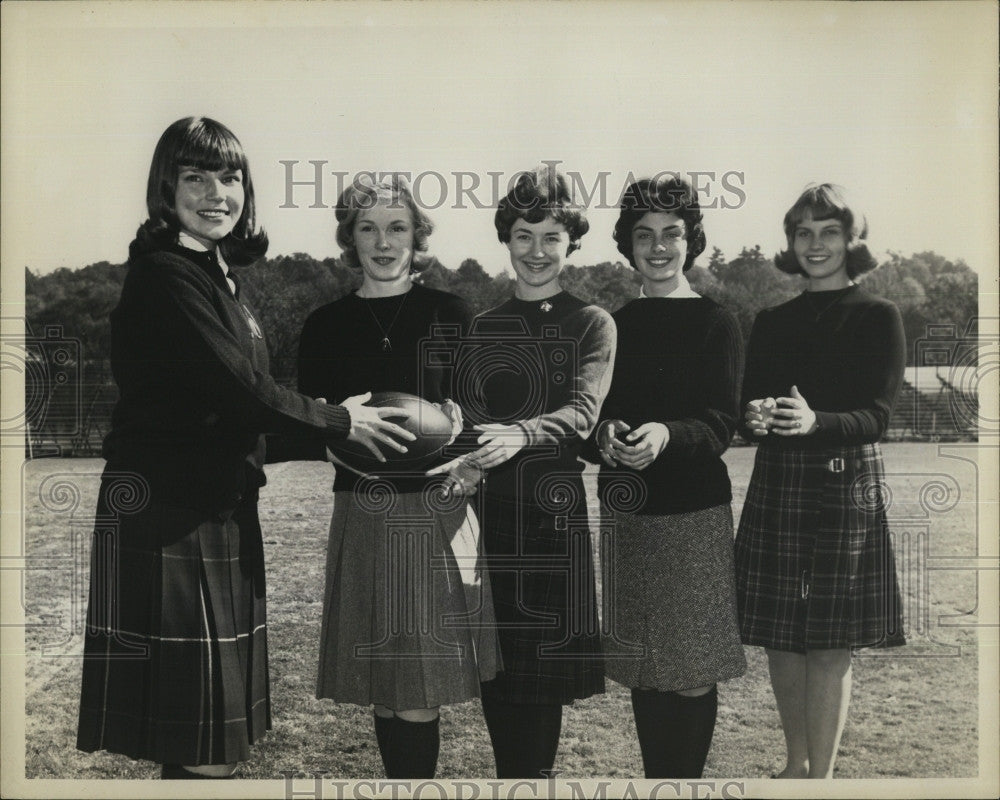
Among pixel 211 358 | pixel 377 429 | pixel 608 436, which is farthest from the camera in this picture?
pixel 608 436

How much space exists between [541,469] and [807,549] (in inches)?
37.4

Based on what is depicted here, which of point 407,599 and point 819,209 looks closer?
point 407,599

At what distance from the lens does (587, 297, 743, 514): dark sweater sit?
132 inches

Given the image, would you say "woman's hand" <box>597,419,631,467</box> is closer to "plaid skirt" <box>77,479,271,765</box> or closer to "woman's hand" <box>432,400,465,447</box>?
"woman's hand" <box>432,400,465,447</box>

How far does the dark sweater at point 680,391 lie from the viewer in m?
3.37

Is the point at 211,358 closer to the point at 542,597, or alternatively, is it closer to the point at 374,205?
the point at 374,205

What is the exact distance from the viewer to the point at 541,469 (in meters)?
3.37

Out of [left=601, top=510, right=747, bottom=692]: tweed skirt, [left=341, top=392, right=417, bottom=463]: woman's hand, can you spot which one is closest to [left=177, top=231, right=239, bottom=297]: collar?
[left=341, top=392, right=417, bottom=463]: woman's hand

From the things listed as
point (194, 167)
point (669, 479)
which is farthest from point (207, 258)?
point (669, 479)

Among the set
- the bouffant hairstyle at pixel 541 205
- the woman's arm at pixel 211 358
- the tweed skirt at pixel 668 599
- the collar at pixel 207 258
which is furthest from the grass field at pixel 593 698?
the bouffant hairstyle at pixel 541 205

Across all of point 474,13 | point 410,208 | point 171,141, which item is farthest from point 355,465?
point 474,13

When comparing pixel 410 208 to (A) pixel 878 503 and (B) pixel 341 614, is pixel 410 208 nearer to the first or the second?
(B) pixel 341 614

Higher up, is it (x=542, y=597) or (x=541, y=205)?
(x=541, y=205)

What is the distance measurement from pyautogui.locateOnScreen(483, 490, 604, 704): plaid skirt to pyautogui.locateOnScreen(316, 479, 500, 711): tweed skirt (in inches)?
2.3
